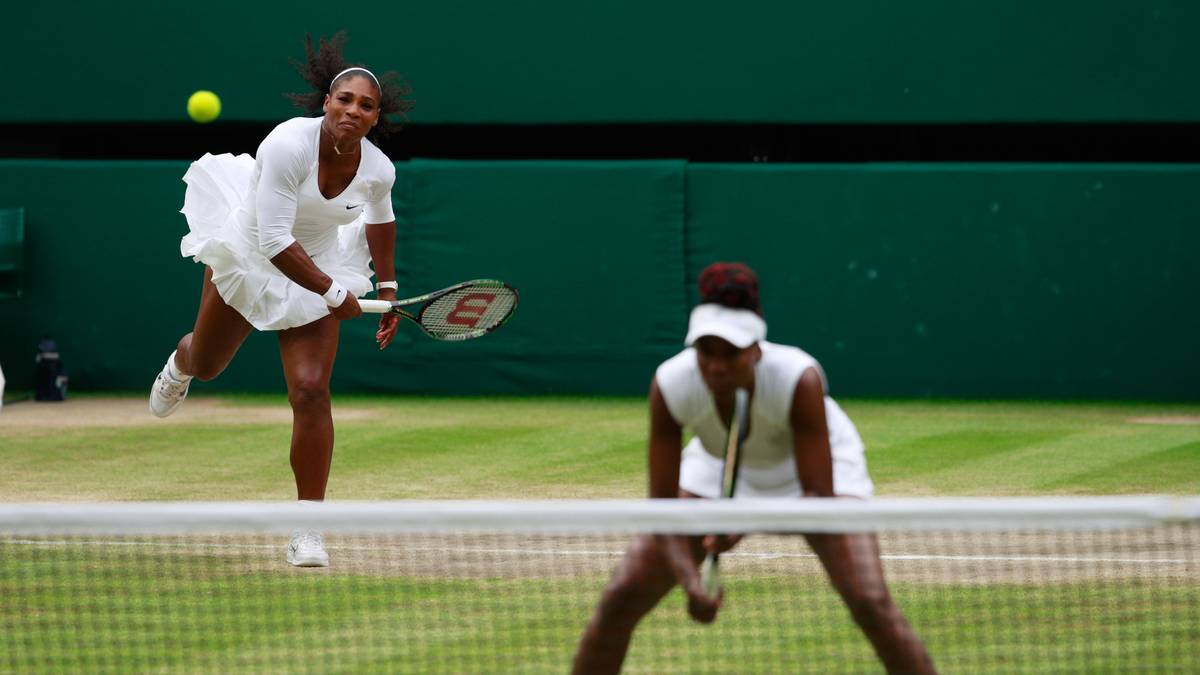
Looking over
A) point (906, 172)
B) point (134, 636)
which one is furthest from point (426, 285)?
point (134, 636)

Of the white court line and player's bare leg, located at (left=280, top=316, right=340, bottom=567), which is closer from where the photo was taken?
player's bare leg, located at (left=280, top=316, right=340, bottom=567)

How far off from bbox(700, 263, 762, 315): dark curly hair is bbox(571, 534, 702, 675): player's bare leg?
0.58 m

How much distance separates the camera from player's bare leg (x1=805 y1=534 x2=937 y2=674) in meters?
3.85

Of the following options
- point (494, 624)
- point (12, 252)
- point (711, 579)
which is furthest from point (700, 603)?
point (12, 252)

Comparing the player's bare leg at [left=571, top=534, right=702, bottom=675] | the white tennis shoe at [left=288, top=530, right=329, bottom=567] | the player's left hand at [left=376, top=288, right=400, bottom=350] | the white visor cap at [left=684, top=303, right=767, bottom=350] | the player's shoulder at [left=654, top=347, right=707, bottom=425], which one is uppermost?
the white visor cap at [left=684, top=303, right=767, bottom=350]

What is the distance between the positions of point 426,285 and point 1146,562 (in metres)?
7.50

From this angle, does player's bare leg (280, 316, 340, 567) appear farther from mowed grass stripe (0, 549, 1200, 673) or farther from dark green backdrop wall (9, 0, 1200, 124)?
dark green backdrop wall (9, 0, 1200, 124)

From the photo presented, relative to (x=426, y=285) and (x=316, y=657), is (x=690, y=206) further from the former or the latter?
(x=316, y=657)

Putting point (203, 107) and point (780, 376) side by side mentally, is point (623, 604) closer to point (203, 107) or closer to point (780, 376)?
point (780, 376)

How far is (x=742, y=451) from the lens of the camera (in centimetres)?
418

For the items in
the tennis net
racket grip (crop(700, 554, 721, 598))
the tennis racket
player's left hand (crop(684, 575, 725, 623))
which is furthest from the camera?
the tennis racket

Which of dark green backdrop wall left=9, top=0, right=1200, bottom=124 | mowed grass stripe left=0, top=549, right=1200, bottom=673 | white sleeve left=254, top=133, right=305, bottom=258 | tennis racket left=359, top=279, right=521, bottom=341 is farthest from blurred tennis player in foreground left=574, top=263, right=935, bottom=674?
dark green backdrop wall left=9, top=0, right=1200, bottom=124

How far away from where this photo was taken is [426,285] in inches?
508

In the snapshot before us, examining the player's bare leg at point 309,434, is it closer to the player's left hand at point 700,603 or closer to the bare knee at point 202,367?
the bare knee at point 202,367
